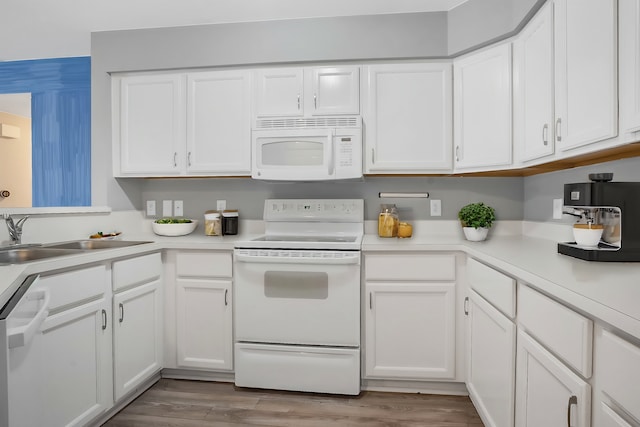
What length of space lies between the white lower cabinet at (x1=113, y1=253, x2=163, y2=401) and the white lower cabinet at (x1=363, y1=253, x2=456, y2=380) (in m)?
1.30

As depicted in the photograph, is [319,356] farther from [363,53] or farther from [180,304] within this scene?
[363,53]

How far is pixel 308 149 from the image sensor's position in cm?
248

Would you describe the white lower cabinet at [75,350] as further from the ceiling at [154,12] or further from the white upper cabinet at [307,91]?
the ceiling at [154,12]

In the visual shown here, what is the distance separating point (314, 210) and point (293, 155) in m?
0.48

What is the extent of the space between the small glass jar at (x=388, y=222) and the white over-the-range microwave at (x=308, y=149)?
1.32ft

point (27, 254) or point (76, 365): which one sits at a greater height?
point (27, 254)

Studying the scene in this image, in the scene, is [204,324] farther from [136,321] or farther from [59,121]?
[59,121]

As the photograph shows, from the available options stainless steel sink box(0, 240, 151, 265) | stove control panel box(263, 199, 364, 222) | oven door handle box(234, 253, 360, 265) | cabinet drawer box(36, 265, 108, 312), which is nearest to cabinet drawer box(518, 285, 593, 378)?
oven door handle box(234, 253, 360, 265)

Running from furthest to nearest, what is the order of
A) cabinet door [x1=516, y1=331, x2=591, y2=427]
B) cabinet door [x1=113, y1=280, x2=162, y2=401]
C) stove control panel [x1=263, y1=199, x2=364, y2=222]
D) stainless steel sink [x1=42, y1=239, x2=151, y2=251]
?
1. stove control panel [x1=263, y1=199, x2=364, y2=222]
2. stainless steel sink [x1=42, y1=239, x2=151, y2=251]
3. cabinet door [x1=113, y1=280, x2=162, y2=401]
4. cabinet door [x1=516, y1=331, x2=591, y2=427]

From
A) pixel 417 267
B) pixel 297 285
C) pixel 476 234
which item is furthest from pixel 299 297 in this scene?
pixel 476 234

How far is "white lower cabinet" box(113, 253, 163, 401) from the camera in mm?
2027

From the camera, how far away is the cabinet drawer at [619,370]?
0.78 m

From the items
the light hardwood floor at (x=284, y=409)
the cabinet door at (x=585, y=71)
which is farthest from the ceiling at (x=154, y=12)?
the light hardwood floor at (x=284, y=409)

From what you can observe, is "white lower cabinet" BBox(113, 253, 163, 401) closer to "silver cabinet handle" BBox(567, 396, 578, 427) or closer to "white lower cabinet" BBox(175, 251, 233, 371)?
"white lower cabinet" BBox(175, 251, 233, 371)
